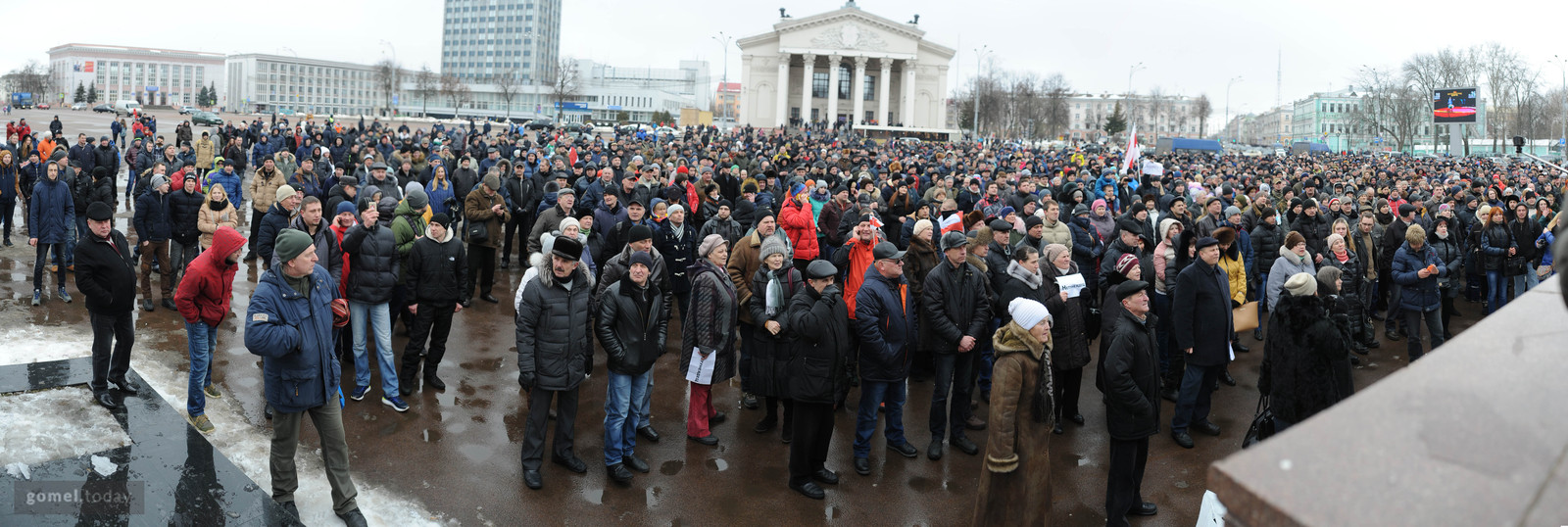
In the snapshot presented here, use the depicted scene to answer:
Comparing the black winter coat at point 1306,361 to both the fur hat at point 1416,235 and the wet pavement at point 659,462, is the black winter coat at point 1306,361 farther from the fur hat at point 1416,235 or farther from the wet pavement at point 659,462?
the fur hat at point 1416,235

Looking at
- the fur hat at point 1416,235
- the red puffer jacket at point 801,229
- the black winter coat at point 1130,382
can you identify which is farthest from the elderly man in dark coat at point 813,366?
the fur hat at point 1416,235

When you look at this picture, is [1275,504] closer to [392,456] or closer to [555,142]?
[392,456]

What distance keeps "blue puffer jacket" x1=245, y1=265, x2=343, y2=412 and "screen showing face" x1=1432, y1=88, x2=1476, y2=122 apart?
152ft

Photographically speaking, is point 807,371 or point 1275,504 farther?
point 807,371

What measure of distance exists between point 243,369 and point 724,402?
13.8 ft

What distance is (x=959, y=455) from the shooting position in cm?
658

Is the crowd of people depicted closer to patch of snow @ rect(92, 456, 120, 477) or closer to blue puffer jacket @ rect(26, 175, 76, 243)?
blue puffer jacket @ rect(26, 175, 76, 243)

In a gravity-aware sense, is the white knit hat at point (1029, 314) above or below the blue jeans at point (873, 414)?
above

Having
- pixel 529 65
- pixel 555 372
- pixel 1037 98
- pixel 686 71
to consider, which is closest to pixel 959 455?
pixel 555 372

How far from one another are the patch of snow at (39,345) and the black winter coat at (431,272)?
126 inches

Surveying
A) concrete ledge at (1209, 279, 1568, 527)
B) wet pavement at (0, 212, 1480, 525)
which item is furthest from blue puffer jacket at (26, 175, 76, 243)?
concrete ledge at (1209, 279, 1568, 527)

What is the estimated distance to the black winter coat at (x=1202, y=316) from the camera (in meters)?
6.86

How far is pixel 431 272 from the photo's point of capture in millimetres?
7301

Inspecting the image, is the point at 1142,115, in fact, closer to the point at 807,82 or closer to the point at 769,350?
the point at 807,82
